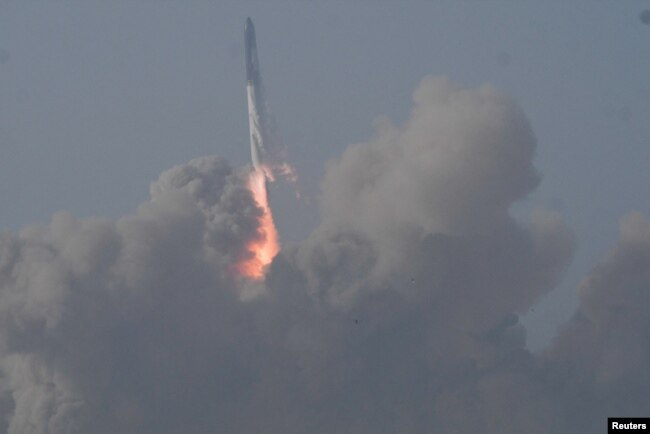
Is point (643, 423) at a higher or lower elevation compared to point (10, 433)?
lower

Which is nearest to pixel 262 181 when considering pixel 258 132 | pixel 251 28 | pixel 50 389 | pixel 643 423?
pixel 258 132

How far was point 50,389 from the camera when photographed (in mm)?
101312

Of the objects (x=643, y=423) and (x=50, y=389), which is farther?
(x=50, y=389)

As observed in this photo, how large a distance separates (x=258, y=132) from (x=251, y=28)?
23.1 ft

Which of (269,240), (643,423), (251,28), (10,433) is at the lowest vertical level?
(643,423)

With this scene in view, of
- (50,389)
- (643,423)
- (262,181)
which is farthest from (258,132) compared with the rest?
(643,423)

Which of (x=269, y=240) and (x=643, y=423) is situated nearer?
(x=643, y=423)

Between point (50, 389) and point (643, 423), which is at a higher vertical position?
point (50, 389)

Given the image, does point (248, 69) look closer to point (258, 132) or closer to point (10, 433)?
point (258, 132)

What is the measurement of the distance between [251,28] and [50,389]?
89.4 ft

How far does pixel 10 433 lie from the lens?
102 m

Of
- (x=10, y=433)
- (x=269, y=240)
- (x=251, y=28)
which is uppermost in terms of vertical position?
(x=251, y=28)

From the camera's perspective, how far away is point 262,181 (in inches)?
4176

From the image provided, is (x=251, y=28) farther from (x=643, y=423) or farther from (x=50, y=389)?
(x=643, y=423)
